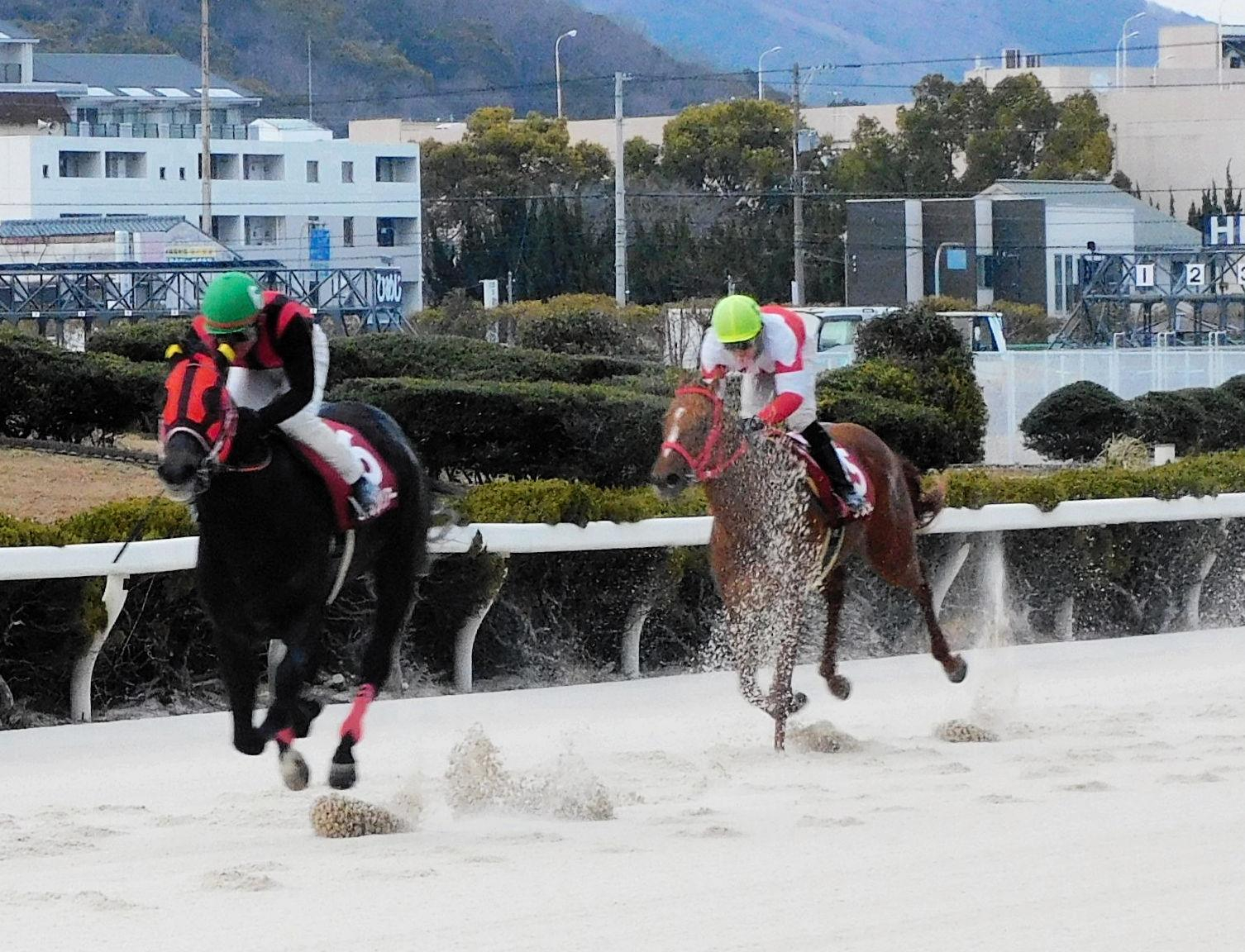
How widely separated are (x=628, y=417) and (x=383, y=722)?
180 inches

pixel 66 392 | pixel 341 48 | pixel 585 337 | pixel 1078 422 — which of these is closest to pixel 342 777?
pixel 66 392

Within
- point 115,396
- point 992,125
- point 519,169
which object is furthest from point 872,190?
point 115,396

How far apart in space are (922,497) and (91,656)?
11.0 feet

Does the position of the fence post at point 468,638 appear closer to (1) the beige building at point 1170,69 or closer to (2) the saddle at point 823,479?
(2) the saddle at point 823,479

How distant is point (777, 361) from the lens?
25.3 ft

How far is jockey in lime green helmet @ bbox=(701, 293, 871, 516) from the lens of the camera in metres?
A: 7.52

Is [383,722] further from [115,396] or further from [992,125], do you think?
[992,125]

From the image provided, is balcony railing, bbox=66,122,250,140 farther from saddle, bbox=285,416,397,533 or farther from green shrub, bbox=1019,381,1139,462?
saddle, bbox=285,416,397,533

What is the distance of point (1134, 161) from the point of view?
266ft

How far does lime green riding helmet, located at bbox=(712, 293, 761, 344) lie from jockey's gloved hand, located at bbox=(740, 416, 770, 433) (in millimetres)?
270

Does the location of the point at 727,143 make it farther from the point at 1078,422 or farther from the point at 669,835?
the point at 669,835

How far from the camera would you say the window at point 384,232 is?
237ft

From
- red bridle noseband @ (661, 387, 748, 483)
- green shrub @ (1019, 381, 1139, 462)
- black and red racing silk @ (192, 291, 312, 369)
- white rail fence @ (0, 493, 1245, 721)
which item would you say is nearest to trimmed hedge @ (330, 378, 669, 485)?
white rail fence @ (0, 493, 1245, 721)

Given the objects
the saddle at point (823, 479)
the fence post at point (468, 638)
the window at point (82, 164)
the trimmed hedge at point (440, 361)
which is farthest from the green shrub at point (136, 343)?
the window at point (82, 164)
